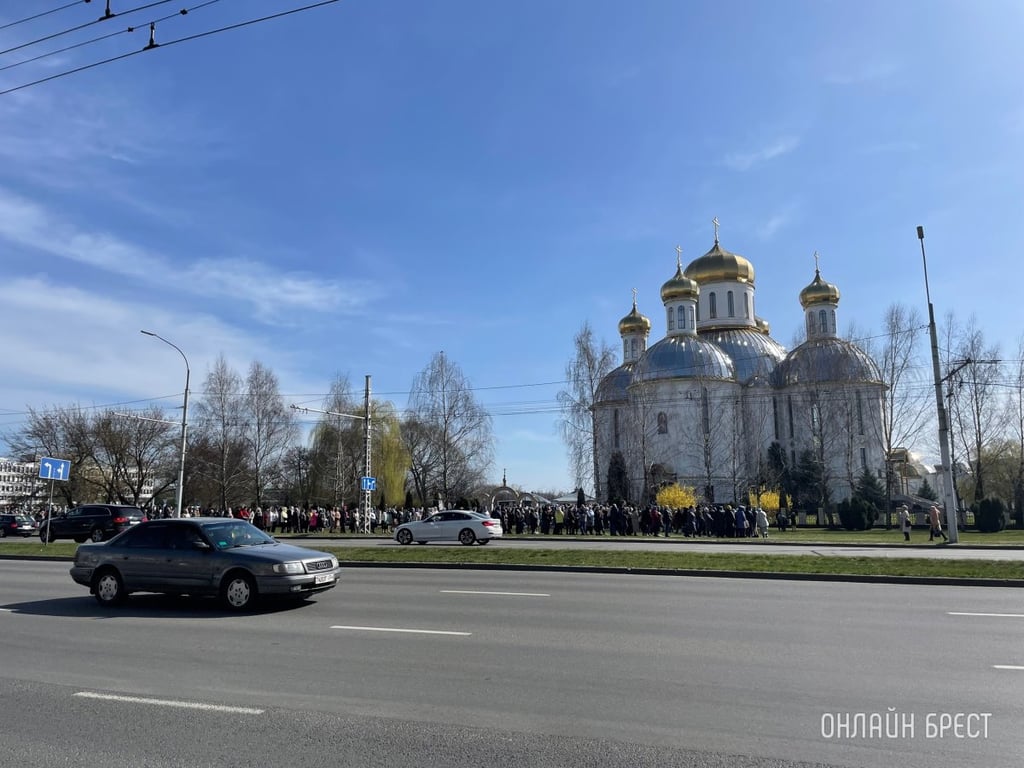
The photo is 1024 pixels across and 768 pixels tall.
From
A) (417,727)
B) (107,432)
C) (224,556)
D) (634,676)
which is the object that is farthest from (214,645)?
(107,432)

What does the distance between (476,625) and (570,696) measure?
3610 millimetres

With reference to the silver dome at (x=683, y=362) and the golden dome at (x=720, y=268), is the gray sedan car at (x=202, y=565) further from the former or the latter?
the golden dome at (x=720, y=268)

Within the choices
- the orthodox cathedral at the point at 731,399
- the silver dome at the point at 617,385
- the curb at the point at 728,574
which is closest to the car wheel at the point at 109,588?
the curb at the point at 728,574

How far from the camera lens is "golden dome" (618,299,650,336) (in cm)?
7769

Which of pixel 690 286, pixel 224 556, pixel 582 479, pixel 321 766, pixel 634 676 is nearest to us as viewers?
pixel 321 766

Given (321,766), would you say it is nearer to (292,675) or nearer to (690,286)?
(292,675)

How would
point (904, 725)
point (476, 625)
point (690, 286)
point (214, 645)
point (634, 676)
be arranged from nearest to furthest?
point (904, 725) < point (634, 676) < point (214, 645) < point (476, 625) < point (690, 286)

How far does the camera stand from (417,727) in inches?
221

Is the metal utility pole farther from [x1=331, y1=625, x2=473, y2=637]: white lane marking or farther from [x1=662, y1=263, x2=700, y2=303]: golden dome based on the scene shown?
[x1=662, y1=263, x2=700, y2=303]: golden dome

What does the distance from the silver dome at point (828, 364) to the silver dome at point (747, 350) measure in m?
3.82

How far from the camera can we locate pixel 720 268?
242ft

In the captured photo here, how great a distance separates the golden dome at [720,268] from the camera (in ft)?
242

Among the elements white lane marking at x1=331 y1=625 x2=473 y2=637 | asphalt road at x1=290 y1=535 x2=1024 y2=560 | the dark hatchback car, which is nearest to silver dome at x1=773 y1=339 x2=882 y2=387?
asphalt road at x1=290 y1=535 x2=1024 y2=560

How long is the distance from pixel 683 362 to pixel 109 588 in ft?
185
